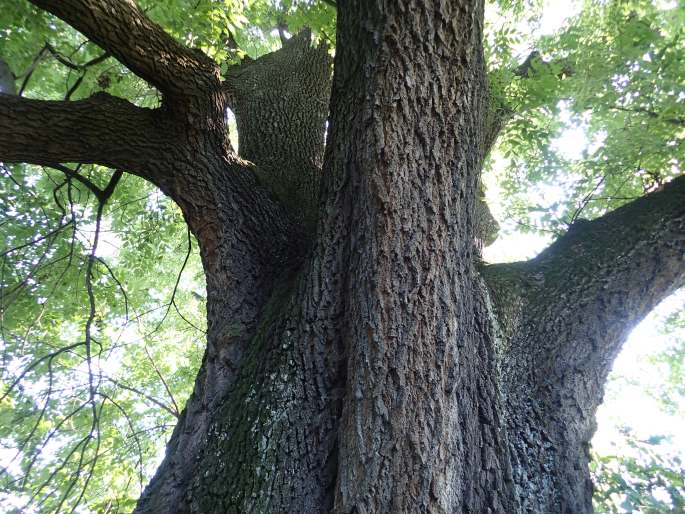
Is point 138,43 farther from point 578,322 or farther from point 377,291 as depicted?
point 578,322

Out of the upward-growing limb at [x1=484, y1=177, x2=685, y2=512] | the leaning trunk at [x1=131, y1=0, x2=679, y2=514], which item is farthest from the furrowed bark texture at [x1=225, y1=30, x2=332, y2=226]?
the upward-growing limb at [x1=484, y1=177, x2=685, y2=512]

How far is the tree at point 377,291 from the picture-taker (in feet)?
5.68

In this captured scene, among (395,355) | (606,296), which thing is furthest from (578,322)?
(395,355)

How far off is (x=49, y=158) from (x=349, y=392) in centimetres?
211

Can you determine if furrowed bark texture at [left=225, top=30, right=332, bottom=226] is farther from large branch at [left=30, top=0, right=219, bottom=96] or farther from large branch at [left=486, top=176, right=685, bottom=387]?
large branch at [left=486, top=176, right=685, bottom=387]

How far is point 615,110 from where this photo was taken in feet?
13.9

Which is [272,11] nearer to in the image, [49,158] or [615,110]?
[49,158]

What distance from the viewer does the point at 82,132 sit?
237 centimetres

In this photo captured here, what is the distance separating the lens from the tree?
173cm

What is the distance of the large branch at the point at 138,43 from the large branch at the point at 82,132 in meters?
0.25

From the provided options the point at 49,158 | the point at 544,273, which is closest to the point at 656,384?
the point at 544,273

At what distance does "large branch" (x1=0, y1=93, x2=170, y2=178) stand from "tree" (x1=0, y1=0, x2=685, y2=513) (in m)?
0.01

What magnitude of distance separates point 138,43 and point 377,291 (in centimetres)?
184

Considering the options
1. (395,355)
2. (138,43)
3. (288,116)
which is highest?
(288,116)
